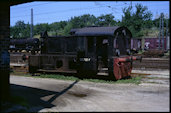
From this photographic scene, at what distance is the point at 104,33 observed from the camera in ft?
31.4

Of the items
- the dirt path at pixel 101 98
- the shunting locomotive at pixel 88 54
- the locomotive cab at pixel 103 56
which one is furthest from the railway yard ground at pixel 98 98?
the shunting locomotive at pixel 88 54

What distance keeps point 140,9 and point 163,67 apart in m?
53.7

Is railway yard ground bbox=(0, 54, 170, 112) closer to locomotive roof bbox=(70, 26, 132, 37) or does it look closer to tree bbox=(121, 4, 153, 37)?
locomotive roof bbox=(70, 26, 132, 37)

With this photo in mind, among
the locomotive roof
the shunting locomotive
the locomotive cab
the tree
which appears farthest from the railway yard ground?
the tree

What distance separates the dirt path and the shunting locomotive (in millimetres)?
1234

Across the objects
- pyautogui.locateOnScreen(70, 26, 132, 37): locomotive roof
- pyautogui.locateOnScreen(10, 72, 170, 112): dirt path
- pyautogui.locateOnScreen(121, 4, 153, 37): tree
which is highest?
pyautogui.locateOnScreen(121, 4, 153, 37): tree

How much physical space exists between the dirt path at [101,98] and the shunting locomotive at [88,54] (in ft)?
4.05

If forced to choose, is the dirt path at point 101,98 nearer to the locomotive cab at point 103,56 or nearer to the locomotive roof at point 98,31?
the locomotive cab at point 103,56

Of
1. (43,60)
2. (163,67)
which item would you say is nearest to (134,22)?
(163,67)

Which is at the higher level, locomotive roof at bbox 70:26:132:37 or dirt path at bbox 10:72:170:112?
locomotive roof at bbox 70:26:132:37

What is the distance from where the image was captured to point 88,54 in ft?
32.3

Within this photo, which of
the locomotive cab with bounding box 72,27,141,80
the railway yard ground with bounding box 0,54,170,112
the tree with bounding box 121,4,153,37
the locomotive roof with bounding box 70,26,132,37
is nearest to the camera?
the railway yard ground with bounding box 0,54,170,112

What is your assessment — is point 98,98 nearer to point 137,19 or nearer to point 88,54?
point 88,54

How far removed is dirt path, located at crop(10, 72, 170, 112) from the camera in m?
5.51
